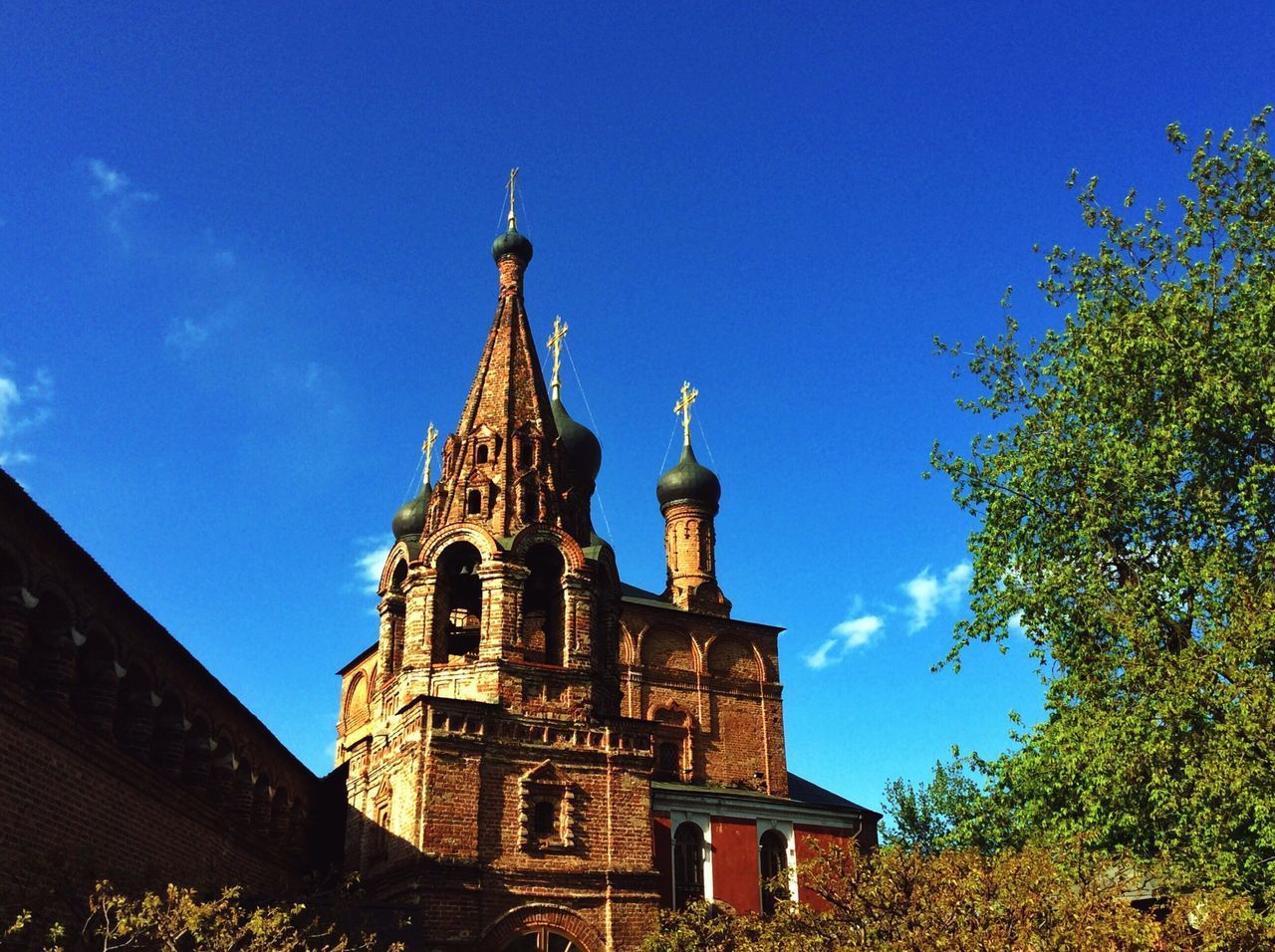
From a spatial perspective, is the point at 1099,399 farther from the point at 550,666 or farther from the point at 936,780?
the point at 936,780

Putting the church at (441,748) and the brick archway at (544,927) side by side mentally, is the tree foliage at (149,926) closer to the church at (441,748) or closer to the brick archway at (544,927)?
the church at (441,748)

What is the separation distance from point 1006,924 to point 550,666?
9.64m

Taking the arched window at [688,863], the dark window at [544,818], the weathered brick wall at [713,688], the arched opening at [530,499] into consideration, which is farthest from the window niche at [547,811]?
the weathered brick wall at [713,688]

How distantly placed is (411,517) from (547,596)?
44.3 feet

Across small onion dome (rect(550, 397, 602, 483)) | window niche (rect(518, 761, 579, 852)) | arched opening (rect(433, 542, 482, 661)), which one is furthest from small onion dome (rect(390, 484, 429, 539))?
window niche (rect(518, 761, 579, 852))

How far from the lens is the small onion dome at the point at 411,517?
32.9m

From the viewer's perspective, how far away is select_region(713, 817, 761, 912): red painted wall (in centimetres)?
2592

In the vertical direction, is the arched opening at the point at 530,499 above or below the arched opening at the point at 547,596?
above

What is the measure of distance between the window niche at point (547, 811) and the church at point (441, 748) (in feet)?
0.11

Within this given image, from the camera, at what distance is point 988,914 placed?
11.2m

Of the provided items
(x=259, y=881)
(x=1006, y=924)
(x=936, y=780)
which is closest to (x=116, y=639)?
(x=259, y=881)

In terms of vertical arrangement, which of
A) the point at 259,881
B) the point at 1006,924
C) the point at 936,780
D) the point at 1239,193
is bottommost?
the point at 1006,924

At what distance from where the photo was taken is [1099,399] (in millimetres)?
17234

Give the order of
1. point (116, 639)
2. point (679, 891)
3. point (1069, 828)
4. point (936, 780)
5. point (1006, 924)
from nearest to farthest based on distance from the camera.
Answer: point (1006, 924) < point (116, 639) < point (1069, 828) < point (679, 891) < point (936, 780)
